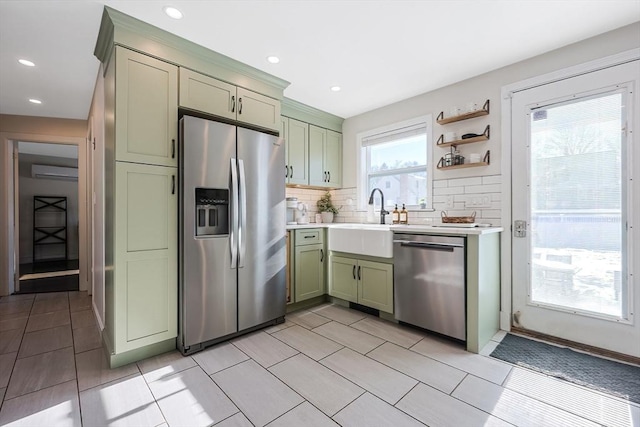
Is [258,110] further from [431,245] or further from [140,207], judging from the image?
[431,245]

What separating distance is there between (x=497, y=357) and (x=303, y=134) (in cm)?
300

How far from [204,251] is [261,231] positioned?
541 mm

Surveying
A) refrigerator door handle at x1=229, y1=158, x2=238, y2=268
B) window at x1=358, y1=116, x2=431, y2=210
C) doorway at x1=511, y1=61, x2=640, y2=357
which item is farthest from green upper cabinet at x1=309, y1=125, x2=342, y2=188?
doorway at x1=511, y1=61, x2=640, y2=357

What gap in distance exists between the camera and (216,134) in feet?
7.66

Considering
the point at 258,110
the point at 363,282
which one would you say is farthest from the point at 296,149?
the point at 363,282

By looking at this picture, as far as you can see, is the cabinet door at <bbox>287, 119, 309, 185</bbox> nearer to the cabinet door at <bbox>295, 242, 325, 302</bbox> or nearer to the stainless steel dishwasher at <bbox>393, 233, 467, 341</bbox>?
the cabinet door at <bbox>295, 242, 325, 302</bbox>

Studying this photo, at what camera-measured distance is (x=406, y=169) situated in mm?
3527

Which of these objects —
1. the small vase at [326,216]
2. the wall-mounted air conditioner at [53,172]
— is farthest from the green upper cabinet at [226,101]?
the wall-mounted air conditioner at [53,172]

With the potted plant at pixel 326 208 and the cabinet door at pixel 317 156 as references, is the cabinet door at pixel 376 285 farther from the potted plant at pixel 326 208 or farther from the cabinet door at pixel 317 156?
the cabinet door at pixel 317 156

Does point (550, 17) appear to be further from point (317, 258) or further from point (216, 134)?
point (317, 258)

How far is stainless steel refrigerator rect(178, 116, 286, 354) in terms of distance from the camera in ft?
7.28

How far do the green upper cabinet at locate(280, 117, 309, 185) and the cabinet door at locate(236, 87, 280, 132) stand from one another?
1.69 feet

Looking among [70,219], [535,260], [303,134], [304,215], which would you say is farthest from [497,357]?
[70,219]

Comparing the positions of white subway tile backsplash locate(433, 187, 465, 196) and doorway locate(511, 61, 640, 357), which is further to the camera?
white subway tile backsplash locate(433, 187, 465, 196)
